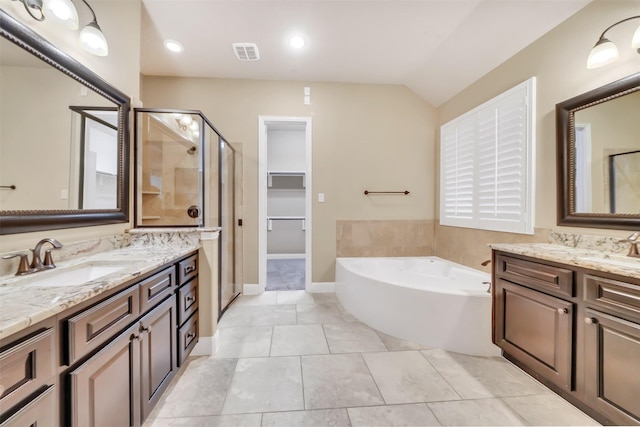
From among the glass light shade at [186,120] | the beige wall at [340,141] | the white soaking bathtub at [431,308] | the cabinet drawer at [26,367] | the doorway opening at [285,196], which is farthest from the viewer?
the doorway opening at [285,196]

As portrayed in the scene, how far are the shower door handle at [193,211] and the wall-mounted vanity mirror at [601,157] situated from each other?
3007 mm

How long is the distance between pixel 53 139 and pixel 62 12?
699 millimetres

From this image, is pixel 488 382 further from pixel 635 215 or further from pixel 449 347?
pixel 635 215

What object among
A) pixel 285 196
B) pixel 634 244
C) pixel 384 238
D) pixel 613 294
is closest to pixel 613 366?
pixel 613 294

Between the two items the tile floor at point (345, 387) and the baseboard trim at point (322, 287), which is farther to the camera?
Answer: the baseboard trim at point (322, 287)

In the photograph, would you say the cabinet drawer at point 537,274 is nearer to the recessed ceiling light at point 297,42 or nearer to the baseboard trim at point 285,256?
the recessed ceiling light at point 297,42

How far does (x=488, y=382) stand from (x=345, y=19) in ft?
10.1

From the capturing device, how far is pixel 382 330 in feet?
7.43

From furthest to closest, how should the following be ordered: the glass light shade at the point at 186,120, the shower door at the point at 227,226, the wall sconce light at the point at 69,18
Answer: the shower door at the point at 227,226 → the glass light shade at the point at 186,120 → the wall sconce light at the point at 69,18

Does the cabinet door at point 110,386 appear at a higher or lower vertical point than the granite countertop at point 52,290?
lower

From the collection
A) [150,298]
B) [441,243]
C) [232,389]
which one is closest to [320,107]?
[441,243]

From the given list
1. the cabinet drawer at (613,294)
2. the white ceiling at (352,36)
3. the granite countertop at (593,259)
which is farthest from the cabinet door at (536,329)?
the white ceiling at (352,36)

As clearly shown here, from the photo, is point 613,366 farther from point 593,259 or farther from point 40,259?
point 40,259

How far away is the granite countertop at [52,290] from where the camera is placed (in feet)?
2.16
